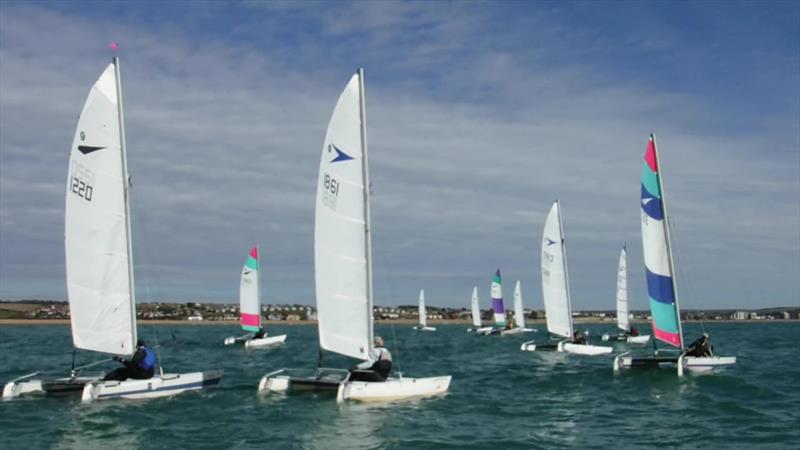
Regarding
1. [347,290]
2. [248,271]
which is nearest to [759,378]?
[347,290]

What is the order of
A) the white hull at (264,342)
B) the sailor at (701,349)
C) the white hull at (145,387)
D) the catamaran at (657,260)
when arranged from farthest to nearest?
the white hull at (264,342), the catamaran at (657,260), the sailor at (701,349), the white hull at (145,387)

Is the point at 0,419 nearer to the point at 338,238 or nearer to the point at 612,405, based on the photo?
the point at 338,238

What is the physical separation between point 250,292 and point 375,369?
3573cm

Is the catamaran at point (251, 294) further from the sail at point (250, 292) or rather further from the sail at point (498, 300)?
the sail at point (498, 300)

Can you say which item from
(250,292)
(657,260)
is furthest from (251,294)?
(657,260)

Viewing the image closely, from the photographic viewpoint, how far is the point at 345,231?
20.5 meters

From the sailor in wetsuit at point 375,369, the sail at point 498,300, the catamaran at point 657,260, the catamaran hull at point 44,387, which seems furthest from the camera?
the sail at point 498,300

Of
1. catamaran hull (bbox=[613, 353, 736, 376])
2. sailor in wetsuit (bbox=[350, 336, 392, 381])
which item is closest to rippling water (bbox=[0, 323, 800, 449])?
catamaran hull (bbox=[613, 353, 736, 376])

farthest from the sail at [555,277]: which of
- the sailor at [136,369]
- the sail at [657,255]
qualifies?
the sailor at [136,369]

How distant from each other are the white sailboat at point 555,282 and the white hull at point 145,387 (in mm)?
24664

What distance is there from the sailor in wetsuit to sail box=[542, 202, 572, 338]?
2391 cm

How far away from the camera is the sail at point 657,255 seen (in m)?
27.2

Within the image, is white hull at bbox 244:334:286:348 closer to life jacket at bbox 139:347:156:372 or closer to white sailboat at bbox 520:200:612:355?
white sailboat at bbox 520:200:612:355

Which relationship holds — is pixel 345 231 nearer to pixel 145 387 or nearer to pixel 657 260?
pixel 145 387
